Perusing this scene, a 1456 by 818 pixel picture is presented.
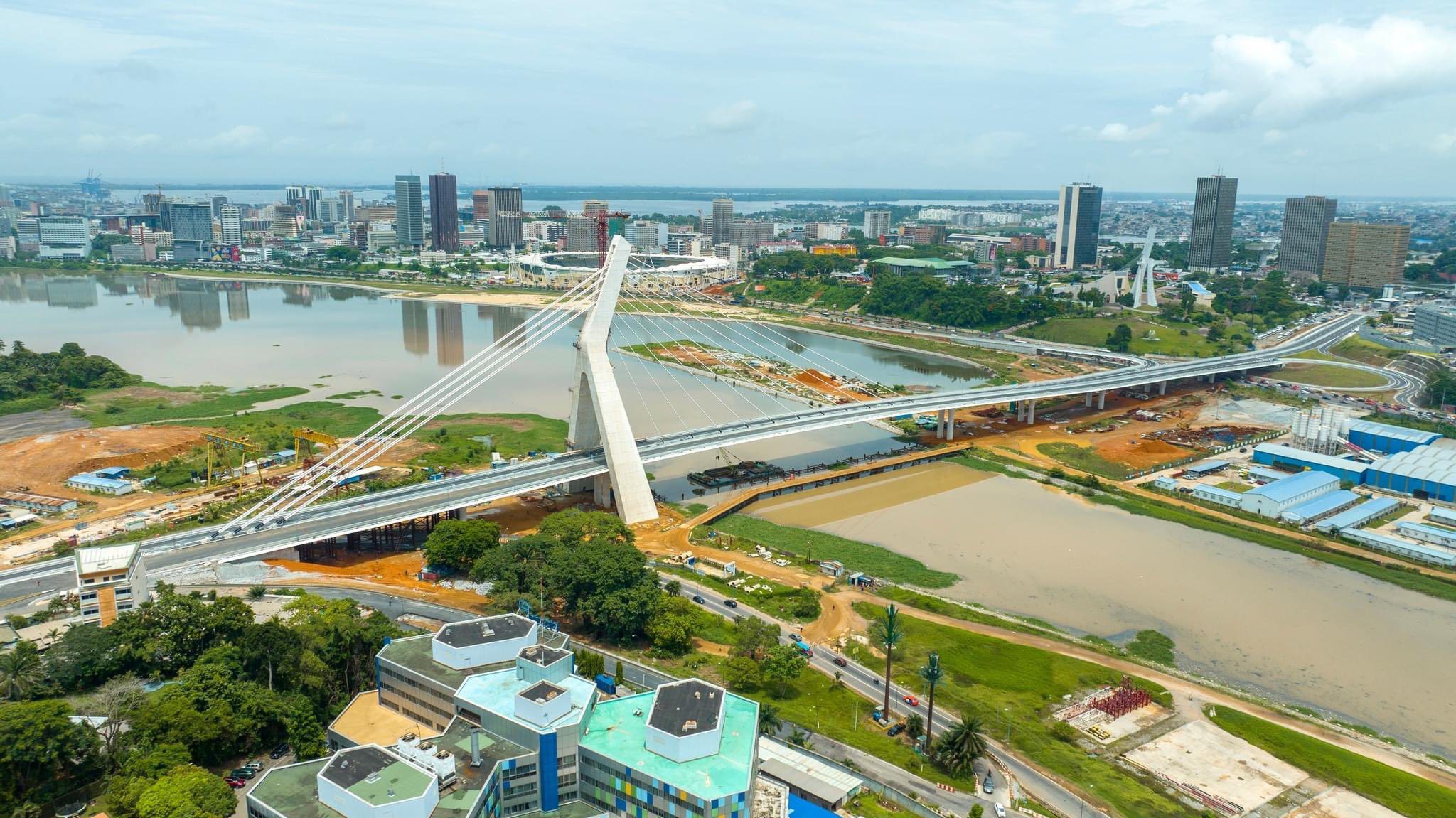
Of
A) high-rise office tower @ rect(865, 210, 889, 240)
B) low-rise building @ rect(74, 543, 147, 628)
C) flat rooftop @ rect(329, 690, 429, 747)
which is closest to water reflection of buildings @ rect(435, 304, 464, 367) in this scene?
low-rise building @ rect(74, 543, 147, 628)

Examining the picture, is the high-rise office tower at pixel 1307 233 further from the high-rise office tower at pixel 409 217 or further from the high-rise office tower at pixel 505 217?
the high-rise office tower at pixel 409 217

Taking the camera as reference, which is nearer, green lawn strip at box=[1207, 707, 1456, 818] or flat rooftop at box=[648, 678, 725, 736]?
flat rooftop at box=[648, 678, 725, 736]

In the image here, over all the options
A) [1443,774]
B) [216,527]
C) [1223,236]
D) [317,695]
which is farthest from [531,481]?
[1223,236]

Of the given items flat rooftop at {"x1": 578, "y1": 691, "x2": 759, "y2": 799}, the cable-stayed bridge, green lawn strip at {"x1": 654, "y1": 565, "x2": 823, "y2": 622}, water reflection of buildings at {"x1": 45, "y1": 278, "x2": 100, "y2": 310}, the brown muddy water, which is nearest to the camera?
flat rooftop at {"x1": 578, "y1": 691, "x2": 759, "y2": 799}

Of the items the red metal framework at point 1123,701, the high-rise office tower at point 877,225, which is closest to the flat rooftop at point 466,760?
the red metal framework at point 1123,701

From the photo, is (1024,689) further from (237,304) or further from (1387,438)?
(237,304)

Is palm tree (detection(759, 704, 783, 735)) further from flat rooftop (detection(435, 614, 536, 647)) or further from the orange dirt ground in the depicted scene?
the orange dirt ground
